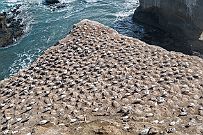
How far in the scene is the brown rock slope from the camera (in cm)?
1198

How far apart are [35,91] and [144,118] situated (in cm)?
476

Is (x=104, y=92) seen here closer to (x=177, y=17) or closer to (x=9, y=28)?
(x=177, y=17)

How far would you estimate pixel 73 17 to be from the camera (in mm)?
41312

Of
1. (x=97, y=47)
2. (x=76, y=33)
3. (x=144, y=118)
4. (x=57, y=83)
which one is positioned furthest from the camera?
(x=76, y=33)

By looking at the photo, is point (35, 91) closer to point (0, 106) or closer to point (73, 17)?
point (0, 106)

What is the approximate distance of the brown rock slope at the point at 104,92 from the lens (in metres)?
12.0

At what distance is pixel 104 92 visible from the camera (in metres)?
14.6

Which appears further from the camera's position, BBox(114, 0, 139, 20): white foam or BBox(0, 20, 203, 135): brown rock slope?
BBox(114, 0, 139, 20): white foam

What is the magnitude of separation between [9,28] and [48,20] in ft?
12.4

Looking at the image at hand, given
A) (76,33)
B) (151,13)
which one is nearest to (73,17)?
(151,13)

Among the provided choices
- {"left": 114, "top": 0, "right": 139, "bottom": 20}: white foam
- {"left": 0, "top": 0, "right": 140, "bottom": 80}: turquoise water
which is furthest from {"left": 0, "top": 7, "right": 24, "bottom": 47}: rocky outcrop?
{"left": 114, "top": 0, "right": 139, "bottom": 20}: white foam

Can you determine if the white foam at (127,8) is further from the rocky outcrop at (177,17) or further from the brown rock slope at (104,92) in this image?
the brown rock slope at (104,92)

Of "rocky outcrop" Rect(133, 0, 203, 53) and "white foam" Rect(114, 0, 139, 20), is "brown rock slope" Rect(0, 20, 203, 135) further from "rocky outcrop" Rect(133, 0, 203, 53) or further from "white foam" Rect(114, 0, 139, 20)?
"white foam" Rect(114, 0, 139, 20)

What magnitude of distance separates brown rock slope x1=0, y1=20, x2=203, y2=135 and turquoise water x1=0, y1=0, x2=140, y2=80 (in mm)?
14424
